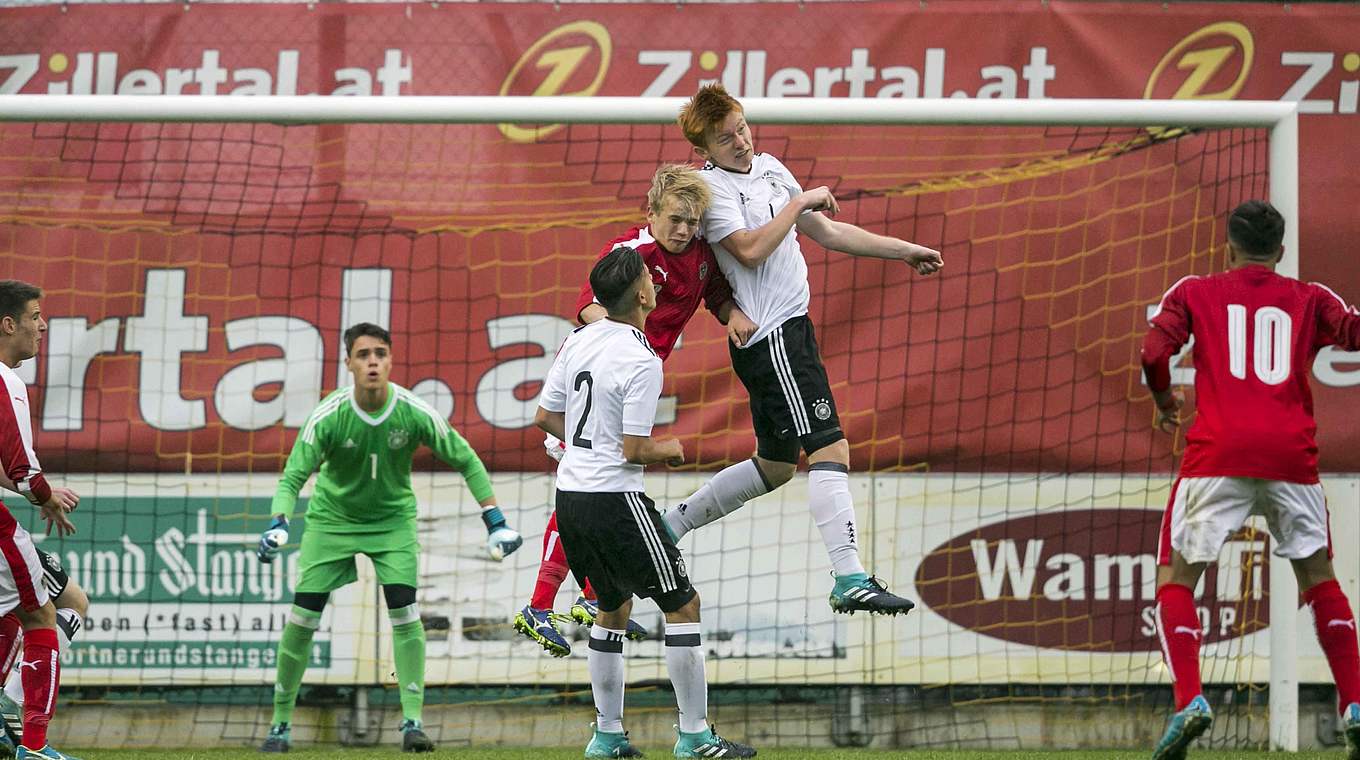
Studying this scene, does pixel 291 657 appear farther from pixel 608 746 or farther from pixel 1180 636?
pixel 1180 636

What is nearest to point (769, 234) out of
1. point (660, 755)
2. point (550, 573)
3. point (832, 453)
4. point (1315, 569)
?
point (832, 453)

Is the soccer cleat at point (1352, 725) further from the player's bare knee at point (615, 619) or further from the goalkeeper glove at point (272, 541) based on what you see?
the goalkeeper glove at point (272, 541)

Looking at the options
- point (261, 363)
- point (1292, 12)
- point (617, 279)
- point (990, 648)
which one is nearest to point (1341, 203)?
point (1292, 12)

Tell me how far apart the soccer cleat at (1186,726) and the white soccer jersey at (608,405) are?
75.7 inches

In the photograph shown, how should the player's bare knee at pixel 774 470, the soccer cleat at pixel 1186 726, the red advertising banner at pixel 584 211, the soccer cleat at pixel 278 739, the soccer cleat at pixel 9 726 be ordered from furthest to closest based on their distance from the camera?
the red advertising banner at pixel 584 211, the soccer cleat at pixel 278 739, the soccer cleat at pixel 9 726, the player's bare knee at pixel 774 470, the soccer cleat at pixel 1186 726

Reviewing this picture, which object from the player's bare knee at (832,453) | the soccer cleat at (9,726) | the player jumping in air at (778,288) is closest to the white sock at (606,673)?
the player jumping in air at (778,288)

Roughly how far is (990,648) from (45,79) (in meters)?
6.09

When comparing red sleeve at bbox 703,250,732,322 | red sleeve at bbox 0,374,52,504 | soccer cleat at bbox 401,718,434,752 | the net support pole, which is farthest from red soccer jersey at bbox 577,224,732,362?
the net support pole

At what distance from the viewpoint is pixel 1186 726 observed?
4.89 meters

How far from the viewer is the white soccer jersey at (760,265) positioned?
225 inches

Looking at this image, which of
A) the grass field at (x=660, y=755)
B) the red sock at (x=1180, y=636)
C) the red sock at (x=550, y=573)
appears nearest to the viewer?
the red sock at (x=1180, y=636)

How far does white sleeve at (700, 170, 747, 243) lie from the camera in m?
5.65

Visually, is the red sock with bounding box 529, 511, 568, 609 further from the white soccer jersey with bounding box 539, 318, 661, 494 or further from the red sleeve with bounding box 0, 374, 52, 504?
the red sleeve with bounding box 0, 374, 52, 504

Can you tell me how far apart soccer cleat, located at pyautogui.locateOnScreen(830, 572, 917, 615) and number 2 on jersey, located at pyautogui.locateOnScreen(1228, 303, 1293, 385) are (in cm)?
141
